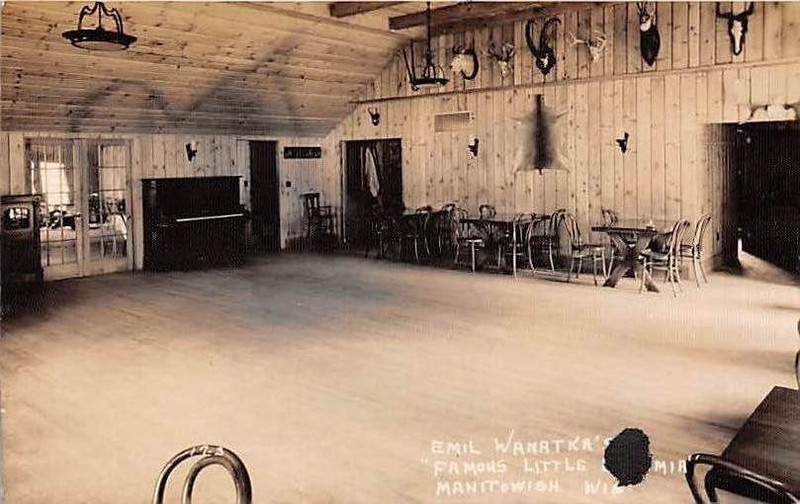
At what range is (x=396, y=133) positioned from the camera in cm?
1202

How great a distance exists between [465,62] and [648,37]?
2565 millimetres

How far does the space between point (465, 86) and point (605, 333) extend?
18.4 feet

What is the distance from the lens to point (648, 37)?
893 centimetres

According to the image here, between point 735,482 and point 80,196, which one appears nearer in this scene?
point 735,482

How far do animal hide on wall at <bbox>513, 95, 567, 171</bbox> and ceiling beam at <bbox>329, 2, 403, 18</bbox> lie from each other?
294 centimetres

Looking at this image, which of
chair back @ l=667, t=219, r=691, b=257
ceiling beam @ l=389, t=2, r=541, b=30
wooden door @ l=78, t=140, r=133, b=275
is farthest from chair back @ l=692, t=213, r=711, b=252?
wooden door @ l=78, t=140, r=133, b=275

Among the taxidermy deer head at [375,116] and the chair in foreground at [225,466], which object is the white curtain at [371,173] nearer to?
the taxidermy deer head at [375,116]

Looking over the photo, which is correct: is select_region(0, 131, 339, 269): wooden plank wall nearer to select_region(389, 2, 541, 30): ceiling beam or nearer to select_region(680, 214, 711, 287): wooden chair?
select_region(389, 2, 541, 30): ceiling beam

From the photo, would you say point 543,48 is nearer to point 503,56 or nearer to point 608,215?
point 503,56

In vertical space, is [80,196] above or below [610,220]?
above

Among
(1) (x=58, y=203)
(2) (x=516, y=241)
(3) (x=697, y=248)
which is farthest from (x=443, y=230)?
(1) (x=58, y=203)

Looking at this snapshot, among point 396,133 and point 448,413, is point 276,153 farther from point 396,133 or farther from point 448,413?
point 448,413

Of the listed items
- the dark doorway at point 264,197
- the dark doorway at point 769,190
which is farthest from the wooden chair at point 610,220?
the dark doorway at point 264,197

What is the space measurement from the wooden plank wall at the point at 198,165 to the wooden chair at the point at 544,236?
4361 mm
